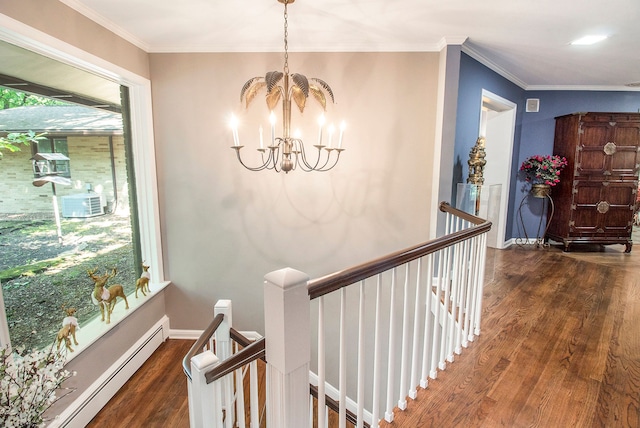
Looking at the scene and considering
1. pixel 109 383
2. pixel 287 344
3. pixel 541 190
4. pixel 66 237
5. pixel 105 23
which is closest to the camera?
pixel 287 344

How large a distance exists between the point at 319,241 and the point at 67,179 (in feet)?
7.37

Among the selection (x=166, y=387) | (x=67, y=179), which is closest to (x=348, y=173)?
(x=67, y=179)

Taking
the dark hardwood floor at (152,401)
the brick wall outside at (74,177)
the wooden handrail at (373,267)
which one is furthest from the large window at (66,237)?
the wooden handrail at (373,267)

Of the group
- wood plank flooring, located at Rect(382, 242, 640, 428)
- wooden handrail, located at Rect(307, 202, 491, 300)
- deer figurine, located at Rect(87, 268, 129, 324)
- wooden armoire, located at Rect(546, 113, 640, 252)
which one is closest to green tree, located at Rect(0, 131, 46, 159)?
deer figurine, located at Rect(87, 268, 129, 324)

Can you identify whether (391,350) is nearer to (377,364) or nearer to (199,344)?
(377,364)

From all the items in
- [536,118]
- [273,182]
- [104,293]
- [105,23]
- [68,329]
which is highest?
[105,23]

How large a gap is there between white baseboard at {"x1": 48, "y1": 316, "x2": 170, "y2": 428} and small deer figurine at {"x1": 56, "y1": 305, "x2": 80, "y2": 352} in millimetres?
432

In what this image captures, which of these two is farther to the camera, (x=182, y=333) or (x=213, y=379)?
(x=182, y=333)

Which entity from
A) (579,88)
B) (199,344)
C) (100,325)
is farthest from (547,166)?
(100,325)

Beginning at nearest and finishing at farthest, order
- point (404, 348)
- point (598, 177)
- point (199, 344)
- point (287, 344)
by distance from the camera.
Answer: point (287, 344)
point (404, 348)
point (199, 344)
point (598, 177)

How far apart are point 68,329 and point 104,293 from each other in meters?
0.42

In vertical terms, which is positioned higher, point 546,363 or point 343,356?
point 343,356

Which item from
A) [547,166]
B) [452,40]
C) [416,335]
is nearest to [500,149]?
[547,166]

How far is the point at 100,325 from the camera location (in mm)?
2773
